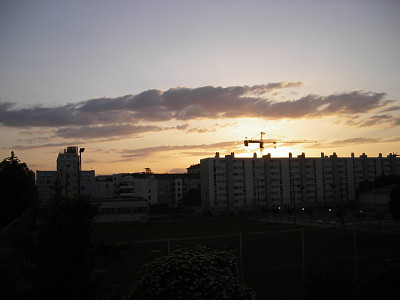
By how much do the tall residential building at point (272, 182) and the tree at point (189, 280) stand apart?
298ft

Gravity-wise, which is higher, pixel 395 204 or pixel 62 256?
pixel 62 256

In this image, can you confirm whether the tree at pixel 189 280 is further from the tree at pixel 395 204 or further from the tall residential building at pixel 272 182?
the tall residential building at pixel 272 182

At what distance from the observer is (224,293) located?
7.80m

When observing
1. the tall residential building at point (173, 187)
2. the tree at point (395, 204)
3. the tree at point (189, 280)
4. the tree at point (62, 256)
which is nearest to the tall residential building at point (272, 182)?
the tall residential building at point (173, 187)

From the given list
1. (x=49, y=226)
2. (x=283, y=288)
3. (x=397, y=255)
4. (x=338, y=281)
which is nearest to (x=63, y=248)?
(x=49, y=226)

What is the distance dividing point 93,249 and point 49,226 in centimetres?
104

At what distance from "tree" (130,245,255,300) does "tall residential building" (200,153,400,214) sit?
90.8 meters

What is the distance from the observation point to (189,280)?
8.12 meters

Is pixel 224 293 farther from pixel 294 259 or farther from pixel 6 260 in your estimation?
pixel 294 259

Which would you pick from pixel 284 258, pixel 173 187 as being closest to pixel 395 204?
pixel 284 258

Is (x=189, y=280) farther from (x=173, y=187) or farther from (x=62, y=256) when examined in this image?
(x=173, y=187)

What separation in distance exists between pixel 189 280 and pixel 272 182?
102 metres

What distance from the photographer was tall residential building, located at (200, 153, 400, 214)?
103438 millimetres

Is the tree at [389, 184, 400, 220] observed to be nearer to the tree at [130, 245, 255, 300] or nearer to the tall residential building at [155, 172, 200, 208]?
the tree at [130, 245, 255, 300]
